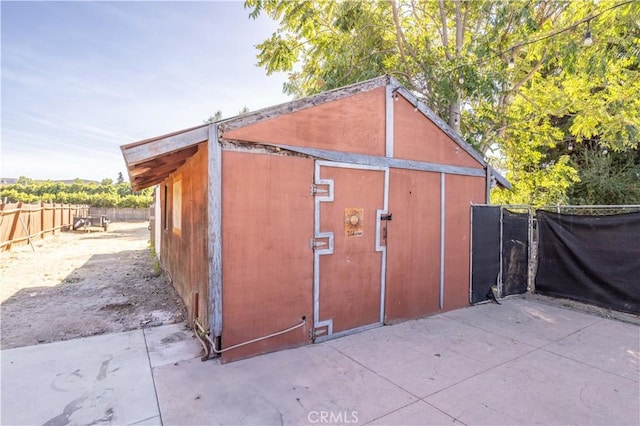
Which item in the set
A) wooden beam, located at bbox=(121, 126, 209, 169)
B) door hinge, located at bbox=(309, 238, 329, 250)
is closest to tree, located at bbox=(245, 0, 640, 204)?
door hinge, located at bbox=(309, 238, 329, 250)

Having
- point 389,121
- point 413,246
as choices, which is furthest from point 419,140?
point 413,246

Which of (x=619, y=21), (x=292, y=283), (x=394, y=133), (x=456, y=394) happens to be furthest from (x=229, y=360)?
(x=619, y=21)

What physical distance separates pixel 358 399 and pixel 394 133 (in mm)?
3478

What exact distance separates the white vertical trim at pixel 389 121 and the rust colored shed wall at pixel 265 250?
1.34 meters

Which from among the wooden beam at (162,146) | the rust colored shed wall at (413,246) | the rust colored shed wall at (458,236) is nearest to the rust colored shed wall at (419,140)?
the rust colored shed wall at (413,246)

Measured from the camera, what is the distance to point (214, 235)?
129 inches

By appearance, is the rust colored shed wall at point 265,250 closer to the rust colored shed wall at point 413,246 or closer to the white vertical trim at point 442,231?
the rust colored shed wall at point 413,246

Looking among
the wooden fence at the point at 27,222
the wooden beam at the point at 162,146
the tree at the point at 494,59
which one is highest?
the tree at the point at 494,59

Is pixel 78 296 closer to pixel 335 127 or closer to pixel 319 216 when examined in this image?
pixel 319 216

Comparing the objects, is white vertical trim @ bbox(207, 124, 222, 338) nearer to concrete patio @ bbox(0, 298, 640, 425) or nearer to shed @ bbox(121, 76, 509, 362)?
shed @ bbox(121, 76, 509, 362)

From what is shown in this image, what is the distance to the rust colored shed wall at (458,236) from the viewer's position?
542 centimetres

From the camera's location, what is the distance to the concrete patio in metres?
2.47

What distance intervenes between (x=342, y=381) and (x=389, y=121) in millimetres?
3418

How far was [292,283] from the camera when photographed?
376 centimetres
